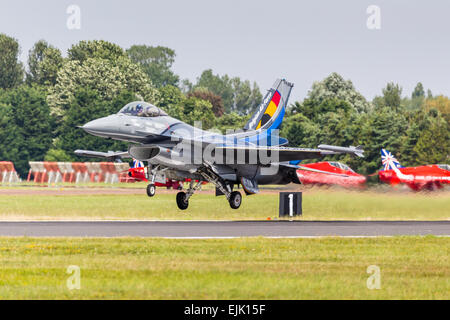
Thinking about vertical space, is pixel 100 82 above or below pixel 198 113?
above

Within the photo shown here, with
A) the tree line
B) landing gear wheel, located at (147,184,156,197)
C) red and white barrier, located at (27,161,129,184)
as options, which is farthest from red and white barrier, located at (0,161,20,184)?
landing gear wheel, located at (147,184,156,197)

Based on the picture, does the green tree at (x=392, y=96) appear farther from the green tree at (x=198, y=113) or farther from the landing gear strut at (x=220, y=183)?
the landing gear strut at (x=220, y=183)

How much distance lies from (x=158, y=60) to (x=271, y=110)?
142 meters

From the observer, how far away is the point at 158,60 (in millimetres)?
176625

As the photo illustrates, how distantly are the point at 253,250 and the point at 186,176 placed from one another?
1308cm

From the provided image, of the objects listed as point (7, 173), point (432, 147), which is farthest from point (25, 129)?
point (432, 147)

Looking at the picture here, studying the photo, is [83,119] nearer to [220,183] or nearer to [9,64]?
[9,64]

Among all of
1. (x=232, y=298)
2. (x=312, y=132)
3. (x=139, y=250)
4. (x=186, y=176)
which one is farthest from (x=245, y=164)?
(x=312, y=132)

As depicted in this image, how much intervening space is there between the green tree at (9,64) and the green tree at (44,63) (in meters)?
3.42

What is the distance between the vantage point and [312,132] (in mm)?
85688

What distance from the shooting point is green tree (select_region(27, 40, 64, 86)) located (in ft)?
411

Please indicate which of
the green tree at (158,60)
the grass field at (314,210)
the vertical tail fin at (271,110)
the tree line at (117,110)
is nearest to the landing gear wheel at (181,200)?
the grass field at (314,210)

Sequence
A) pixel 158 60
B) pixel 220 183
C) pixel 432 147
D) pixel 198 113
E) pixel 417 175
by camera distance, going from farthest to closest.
Result: pixel 158 60 → pixel 198 113 → pixel 432 147 → pixel 417 175 → pixel 220 183

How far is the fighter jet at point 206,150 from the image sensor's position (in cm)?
2945
